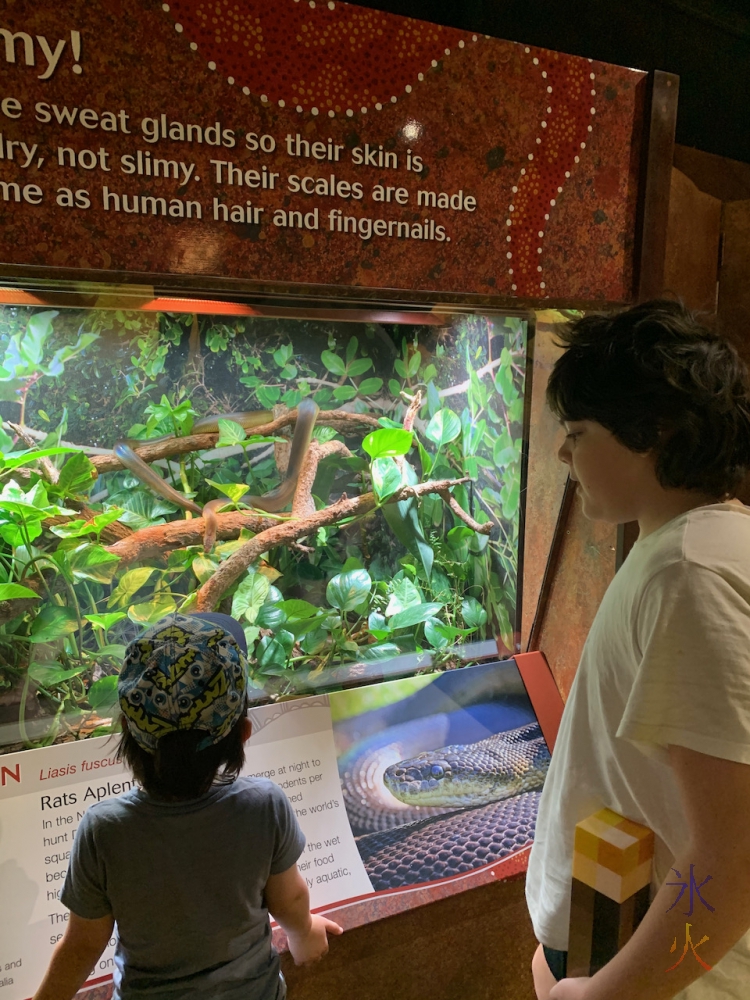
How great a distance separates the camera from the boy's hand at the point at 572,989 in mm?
801

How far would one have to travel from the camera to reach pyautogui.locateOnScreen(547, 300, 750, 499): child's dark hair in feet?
2.69

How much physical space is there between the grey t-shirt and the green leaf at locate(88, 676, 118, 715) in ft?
1.59

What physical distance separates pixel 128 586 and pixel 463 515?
2.67 ft

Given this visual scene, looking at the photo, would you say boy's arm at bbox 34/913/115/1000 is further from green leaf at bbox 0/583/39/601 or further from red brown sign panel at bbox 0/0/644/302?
red brown sign panel at bbox 0/0/644/302

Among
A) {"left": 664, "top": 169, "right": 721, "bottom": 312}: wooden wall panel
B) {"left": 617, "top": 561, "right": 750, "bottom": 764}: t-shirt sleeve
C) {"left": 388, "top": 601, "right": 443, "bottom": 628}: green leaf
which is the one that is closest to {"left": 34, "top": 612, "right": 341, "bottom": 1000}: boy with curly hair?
{"left": 617, "top": 561, "right": 750, "bottom": 764}: t-shirt sleeve

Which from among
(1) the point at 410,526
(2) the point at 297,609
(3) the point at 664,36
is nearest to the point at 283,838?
(2) the point at 297,609

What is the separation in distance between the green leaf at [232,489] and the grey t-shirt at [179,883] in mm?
690

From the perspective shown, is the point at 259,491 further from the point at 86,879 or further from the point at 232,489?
the point at 86,879

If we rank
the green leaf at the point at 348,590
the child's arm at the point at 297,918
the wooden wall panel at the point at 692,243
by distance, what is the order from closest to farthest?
the child's arm at the point at 297,918, the green leaf at the point at 348,590, the wooden wall panel at the point at 692,243

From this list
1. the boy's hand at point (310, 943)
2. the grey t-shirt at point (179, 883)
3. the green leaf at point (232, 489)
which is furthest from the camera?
the green leaf at point (232, 489)

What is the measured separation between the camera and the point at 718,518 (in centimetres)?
78

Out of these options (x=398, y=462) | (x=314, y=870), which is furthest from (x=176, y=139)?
(x=314, y=870)

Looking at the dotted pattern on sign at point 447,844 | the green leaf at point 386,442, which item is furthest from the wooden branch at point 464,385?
the dotted pattern on sign at point 447,844
